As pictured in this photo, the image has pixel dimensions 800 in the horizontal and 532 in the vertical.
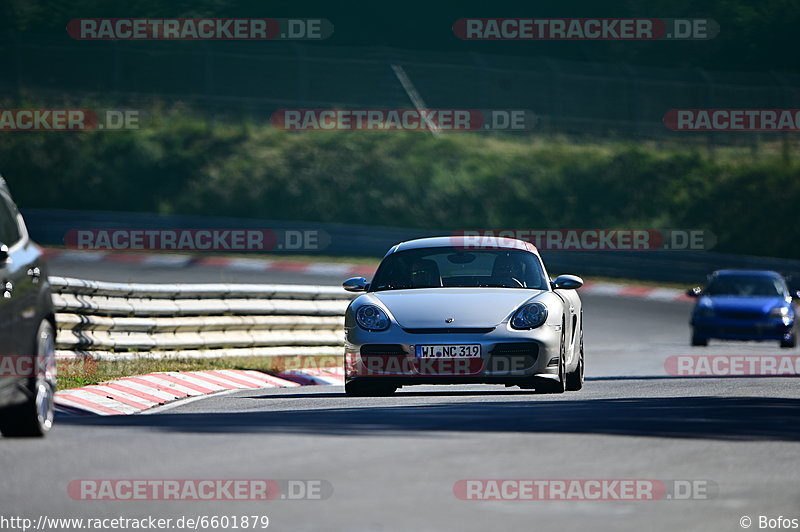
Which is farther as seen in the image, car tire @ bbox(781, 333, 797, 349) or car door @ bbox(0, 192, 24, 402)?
car tire @ bbox(781, 333, 797, 349)

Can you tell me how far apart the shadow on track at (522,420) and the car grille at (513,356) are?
66 centimetres

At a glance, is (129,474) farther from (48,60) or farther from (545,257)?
(48,60)

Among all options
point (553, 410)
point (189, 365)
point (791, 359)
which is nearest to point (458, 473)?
point (553, 410)

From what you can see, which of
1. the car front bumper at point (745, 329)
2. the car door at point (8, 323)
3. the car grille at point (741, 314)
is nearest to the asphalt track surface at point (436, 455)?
the car door at point (8, 323)

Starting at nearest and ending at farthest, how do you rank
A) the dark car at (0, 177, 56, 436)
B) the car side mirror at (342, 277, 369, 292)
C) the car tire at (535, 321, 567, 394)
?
1. the dark car at (0, 177, 56, 436)
2. the car tire at (535, 321, 567, 394)
3. the car side mirror at (342, 277, 369, 292)

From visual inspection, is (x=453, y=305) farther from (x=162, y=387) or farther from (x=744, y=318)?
(x=744, y=318)

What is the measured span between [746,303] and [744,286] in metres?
0.87

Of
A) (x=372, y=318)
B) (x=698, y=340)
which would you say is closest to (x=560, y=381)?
(x=372, y=318)

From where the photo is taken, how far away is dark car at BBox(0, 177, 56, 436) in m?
8.58

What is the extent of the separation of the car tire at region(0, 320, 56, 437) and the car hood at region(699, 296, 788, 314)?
15097 millimetres

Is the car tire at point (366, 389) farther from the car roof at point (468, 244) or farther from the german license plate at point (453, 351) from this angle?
the car roof at point (468, 244)

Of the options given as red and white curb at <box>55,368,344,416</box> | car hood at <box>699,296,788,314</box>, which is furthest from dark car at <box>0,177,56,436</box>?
car hood at <box>699,296,788,314</box>

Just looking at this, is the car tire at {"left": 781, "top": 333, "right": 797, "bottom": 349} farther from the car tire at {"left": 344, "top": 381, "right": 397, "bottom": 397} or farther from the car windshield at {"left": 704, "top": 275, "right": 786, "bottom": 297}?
the car tire at {"left": 344, "top": 381, "right": 397, "bottom": 397}

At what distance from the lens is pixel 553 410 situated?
35.3ft
